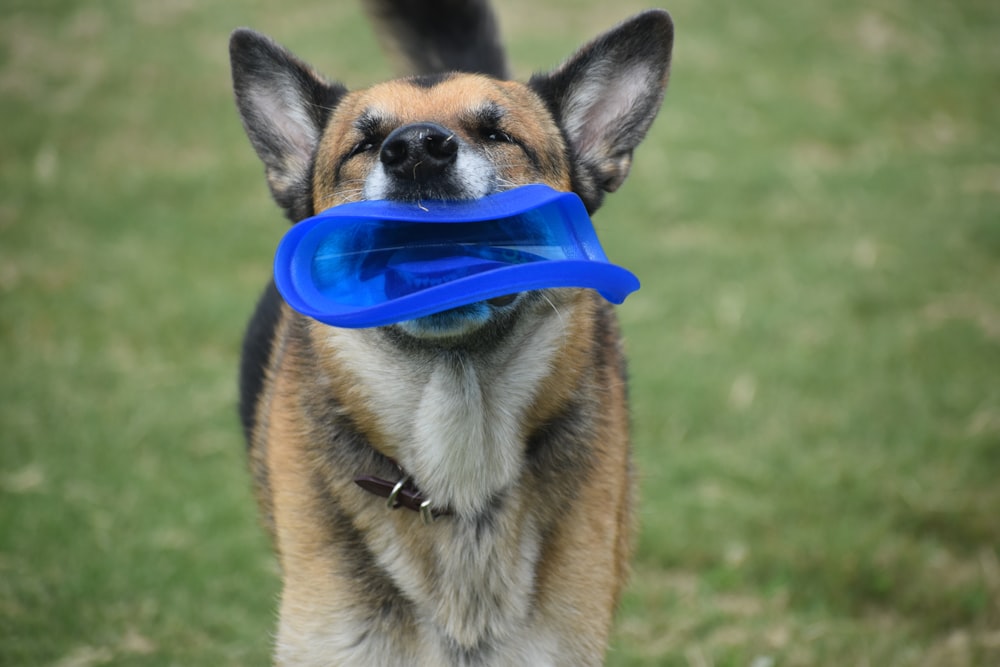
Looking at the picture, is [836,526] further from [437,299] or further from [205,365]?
[205,365]

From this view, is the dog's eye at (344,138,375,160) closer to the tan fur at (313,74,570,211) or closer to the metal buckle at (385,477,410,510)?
the tan fur at (313,74,570,211)

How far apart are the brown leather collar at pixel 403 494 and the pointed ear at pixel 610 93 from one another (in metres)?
1.27

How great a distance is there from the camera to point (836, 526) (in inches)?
213

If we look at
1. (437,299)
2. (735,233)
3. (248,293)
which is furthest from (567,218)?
(735,233)

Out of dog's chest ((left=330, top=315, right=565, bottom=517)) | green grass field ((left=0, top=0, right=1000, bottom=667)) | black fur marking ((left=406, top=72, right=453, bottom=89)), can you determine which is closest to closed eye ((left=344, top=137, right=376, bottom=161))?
black fur marking ((left=406, top=72, right=453, bottom=89))

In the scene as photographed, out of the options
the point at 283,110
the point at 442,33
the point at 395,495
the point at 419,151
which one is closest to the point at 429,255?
the point at 419,151

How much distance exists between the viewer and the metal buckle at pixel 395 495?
3254mm

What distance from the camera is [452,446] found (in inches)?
130

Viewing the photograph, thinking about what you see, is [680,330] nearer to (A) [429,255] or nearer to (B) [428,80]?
(B) [428,80]

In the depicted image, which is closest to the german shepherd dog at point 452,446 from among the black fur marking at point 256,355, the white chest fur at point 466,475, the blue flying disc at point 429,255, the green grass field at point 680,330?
the white chest fur at point 466,475

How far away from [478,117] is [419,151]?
0.49 m

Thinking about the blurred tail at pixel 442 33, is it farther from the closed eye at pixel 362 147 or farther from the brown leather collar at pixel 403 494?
the brown leather collar at pixel 403 494

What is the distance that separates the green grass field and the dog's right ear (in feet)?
6.50

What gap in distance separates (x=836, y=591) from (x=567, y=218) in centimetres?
284
